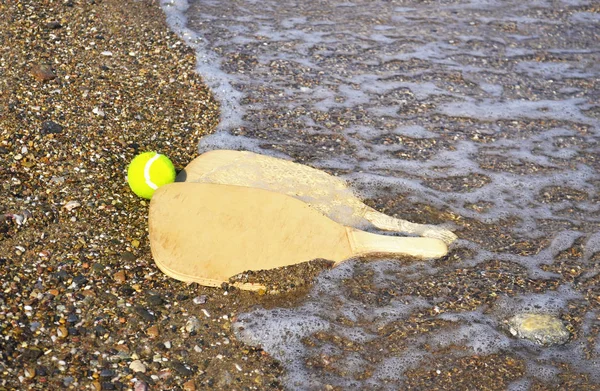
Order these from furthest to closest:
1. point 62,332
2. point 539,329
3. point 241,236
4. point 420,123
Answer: point 420,123 < point 241,236 < point 539,329 < point 62,332

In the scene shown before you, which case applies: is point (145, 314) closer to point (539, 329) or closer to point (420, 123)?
point (539, 329)

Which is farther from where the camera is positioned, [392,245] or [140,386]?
[392,245]

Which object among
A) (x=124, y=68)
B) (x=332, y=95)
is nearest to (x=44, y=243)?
(x=124, y=68)

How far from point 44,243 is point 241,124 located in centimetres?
129

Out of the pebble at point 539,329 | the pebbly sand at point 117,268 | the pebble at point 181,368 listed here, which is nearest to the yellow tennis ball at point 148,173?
the pebbly sand at point 117,268

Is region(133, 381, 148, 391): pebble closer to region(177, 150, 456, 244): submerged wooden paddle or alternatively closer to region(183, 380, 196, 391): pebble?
region(183, 380, 196, 391): pebble

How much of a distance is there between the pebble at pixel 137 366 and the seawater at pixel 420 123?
0.36 m

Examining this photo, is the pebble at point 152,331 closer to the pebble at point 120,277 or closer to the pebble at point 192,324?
the pebble at point 192,324

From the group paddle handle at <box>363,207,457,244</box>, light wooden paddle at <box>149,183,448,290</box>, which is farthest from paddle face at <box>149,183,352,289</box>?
paddle handle at <box>363,207,457,244</box>

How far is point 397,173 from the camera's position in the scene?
3.40 meters

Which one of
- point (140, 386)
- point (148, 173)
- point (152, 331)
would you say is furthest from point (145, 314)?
point (148, 173)

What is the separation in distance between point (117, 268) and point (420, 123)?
1917 millimetres

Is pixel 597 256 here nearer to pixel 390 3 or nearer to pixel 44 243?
pixel 44 243

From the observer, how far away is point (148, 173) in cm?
293
